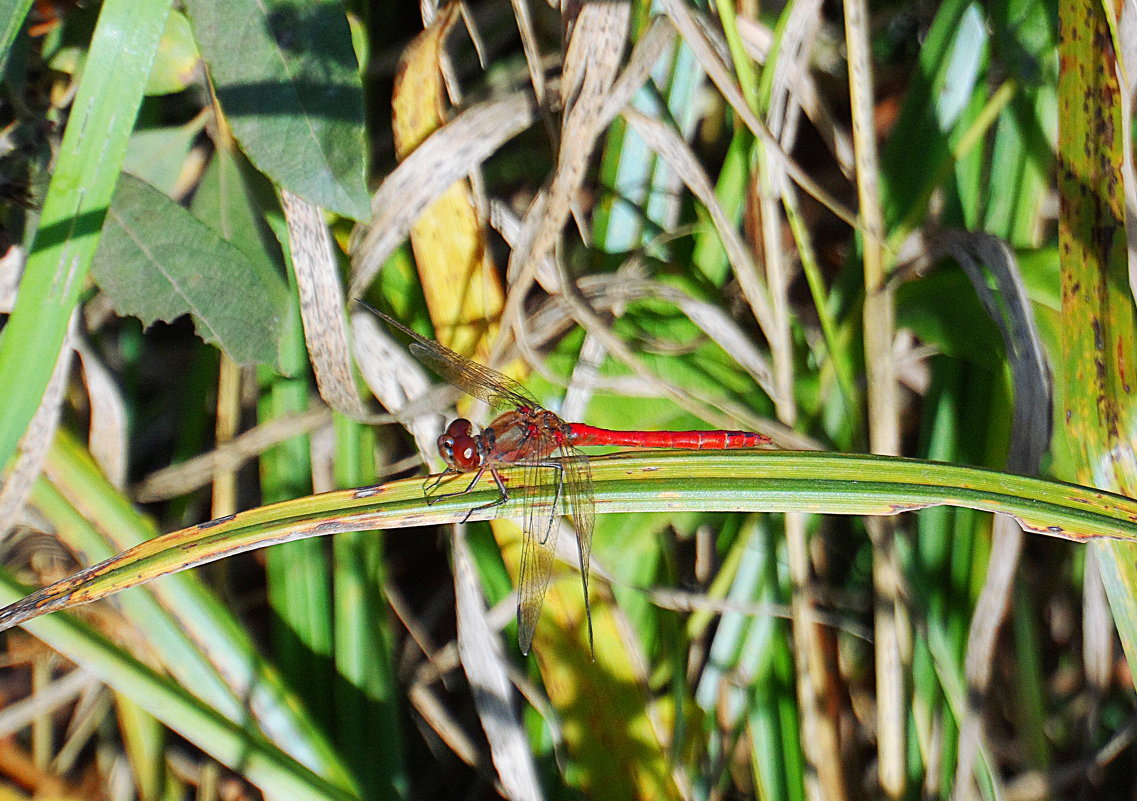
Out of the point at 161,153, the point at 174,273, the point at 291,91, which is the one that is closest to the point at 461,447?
the point at 174,273

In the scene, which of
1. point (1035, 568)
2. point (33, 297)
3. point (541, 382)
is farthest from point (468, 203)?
point (1035, 568)

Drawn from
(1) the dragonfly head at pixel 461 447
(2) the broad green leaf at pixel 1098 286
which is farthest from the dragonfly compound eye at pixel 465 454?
(2) the broad green leaf at pixel 1098 286

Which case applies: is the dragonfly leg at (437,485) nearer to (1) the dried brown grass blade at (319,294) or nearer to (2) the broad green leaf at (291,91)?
(1) the dried brown grass blade at (319,294)

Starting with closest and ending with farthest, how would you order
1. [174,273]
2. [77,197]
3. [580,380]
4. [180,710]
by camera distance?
[77,197] → [180,710] → [174,273] → [580,380]

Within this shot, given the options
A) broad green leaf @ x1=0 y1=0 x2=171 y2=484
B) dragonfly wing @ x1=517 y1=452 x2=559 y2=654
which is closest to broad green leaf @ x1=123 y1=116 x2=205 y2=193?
broad green leaf @ x1=0 y1=0 x2=171 y2=484

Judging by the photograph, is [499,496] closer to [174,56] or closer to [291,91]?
[291,91]

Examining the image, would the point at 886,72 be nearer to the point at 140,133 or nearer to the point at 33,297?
the point at 140,133

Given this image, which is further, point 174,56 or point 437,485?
point 174,56
